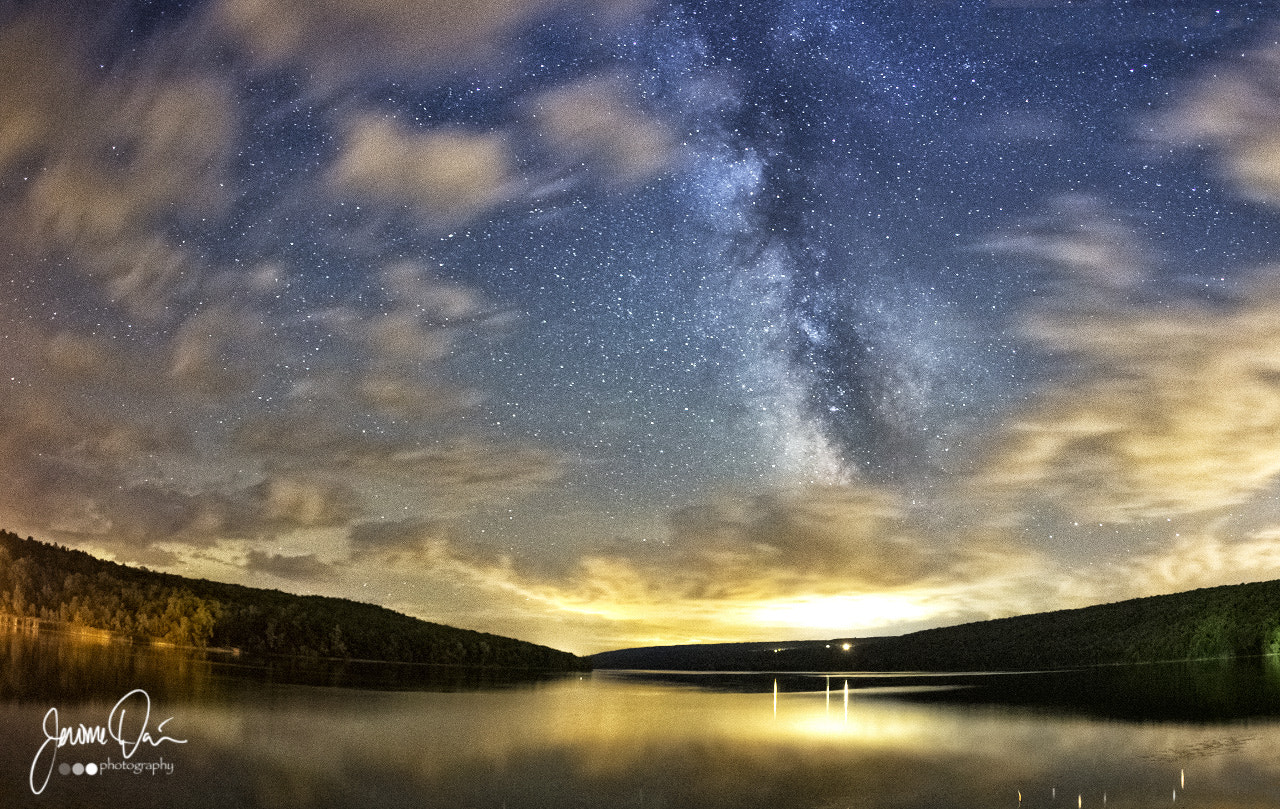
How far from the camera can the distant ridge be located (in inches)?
4166

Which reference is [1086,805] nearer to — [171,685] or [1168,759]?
[1168,759]

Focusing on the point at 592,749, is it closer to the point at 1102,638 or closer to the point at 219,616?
the point at 219,616

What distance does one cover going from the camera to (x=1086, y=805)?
2139cm

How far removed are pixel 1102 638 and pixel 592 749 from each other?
410ft

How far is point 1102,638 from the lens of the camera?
129250mm
